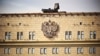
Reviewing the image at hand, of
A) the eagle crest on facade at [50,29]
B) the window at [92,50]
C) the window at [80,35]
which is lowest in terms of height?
the window at [92,50]

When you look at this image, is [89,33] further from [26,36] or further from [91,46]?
[26,36]

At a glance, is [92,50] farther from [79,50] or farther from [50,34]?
[50,34]

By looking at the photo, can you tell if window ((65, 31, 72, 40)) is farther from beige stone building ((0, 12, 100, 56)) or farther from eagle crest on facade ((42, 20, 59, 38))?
eagle crest on facade ((42, 20, 59, 38))

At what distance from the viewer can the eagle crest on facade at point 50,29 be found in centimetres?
1260

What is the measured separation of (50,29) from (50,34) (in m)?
0.18

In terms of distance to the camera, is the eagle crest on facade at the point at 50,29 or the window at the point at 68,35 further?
the window at the point at 68,35

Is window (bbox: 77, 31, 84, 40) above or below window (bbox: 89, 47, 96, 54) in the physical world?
above

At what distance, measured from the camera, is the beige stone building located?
12.5 metres

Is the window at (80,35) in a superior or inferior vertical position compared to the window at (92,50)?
superior

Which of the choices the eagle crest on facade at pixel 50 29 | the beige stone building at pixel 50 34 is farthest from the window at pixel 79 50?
the eagle crest on facade at pixel 50 29

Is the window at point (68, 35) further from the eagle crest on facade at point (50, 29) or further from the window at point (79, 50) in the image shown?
the window at point (79, 50)

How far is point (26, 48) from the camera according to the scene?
1271 cm

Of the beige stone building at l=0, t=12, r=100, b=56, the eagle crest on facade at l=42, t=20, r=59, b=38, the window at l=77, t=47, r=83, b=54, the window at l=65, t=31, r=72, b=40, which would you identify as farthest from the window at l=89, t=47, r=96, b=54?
the eagle crest on facade at l=42, t=20, r=59, b=38

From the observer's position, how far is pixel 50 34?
41.3 feet
